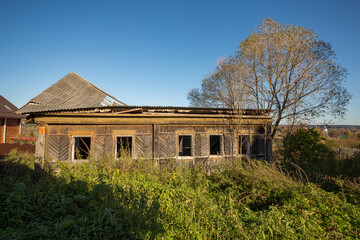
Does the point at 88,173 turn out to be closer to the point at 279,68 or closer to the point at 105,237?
the point at 105,237

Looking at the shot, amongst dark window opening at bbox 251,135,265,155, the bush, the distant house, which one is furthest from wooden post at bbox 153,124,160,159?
the distant house

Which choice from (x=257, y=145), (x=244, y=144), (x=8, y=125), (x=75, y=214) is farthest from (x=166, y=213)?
(x=8, y=125)

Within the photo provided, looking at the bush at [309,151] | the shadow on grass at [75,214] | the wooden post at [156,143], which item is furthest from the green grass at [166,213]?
the bush at [309,151]

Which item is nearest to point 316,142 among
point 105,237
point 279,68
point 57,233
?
point 279,68

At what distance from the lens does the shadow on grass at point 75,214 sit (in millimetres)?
3309

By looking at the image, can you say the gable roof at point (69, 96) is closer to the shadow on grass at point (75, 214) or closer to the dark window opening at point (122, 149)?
the dark window opening at point (122, 149)

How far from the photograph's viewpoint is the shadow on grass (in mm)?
3309

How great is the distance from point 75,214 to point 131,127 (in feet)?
17.7

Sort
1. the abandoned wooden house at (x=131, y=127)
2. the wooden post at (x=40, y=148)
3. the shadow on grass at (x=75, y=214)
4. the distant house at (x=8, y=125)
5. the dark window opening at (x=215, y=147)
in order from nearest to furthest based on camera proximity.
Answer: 1. the shadow on grass at (x=75, y=214)
2. the wooden post at (x=40, y=148)
3. the abandoned wooden house at (x=131, y=127)
4. the dark window opening at (x=215, y=147)
5. the distant house at (x=8, y=125)

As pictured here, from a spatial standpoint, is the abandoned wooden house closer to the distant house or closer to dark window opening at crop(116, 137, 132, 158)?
dark window opening at crop(116, 137, 132, 158)

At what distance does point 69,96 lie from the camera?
1031 centimetres

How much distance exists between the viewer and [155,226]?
3363 mm

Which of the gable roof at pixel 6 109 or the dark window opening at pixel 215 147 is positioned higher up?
the gable roof at pixel 6 109

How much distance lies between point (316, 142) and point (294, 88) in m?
3.91
